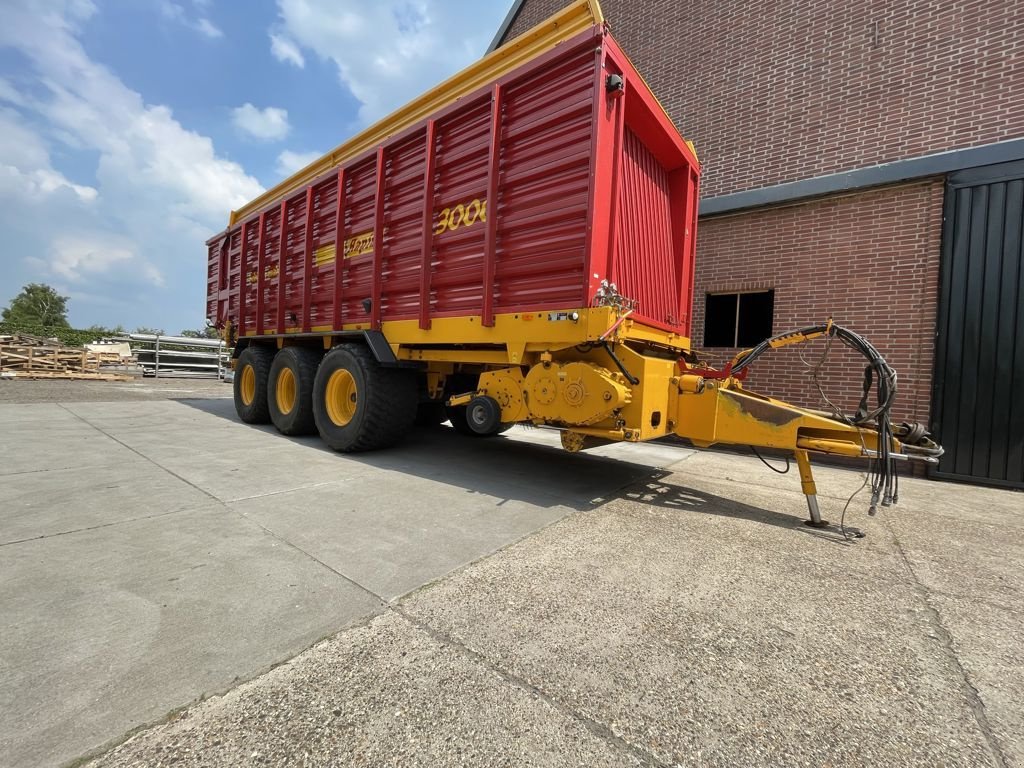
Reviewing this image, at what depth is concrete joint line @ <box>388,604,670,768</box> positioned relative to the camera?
119cm

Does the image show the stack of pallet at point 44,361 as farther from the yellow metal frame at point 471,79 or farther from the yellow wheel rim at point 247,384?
the yellow metal frame at point 471,79

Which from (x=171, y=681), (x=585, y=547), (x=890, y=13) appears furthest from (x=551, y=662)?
(x=890, y=13)

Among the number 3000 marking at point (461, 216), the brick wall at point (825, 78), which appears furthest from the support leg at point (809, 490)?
the brick wall at point (825, 78)

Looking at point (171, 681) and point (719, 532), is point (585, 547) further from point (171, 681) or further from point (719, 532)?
point (171, 681)

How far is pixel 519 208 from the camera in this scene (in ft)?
12.0

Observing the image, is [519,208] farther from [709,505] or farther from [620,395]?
[709,505]

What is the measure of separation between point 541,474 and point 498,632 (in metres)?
2.71

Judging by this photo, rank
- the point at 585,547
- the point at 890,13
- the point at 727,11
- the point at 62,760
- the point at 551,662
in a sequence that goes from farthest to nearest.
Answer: the point at 727,11
the point at 890,13
the point at 585,547
the point at 551,662
the point at 62,760

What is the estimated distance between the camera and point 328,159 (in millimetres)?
5852

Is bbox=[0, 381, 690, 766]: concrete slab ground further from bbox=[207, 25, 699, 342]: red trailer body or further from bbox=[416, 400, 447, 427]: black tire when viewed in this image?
bbox=[416, 400, 447, 427]: black tire

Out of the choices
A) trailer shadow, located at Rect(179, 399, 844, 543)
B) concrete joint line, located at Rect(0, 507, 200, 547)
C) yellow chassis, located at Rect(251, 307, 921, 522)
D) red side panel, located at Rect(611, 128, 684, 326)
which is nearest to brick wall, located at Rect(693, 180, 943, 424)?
trailer shadow, located at Rect(179, 399, 844, 543)

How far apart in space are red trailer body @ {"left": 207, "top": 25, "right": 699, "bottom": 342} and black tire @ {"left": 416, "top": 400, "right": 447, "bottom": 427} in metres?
2.11

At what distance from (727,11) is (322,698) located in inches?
387

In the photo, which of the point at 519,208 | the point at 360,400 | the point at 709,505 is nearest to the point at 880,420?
the point at 709,505
